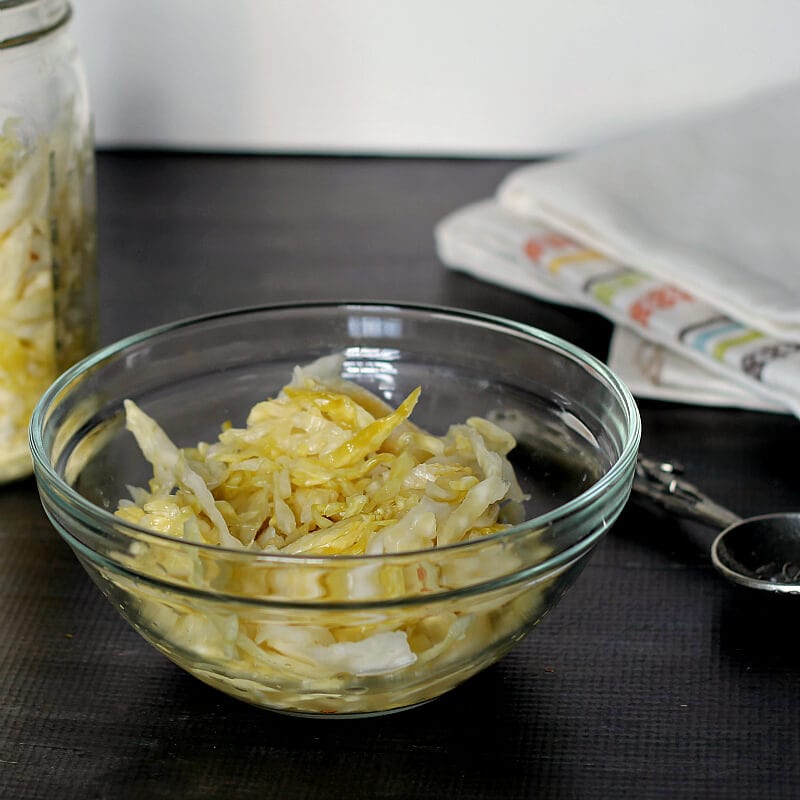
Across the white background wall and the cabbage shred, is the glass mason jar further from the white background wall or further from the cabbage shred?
the white background wall

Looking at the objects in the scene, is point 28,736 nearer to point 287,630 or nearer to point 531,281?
point 287,630

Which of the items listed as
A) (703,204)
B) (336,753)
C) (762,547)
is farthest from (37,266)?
(703,204)

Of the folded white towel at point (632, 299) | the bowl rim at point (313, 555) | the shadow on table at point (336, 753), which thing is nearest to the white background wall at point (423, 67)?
the folded white towel at point (632, 299)

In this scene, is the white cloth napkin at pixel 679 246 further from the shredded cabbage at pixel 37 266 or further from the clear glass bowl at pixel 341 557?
the shredded cabbage at pixel 37 266

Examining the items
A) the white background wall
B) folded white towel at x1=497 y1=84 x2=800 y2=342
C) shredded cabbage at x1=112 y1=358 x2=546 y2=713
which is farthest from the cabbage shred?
the white background wall

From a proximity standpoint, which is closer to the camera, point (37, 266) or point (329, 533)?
point (329, 533)

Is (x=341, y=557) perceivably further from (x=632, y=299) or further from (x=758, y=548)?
(x=632, y=299)
